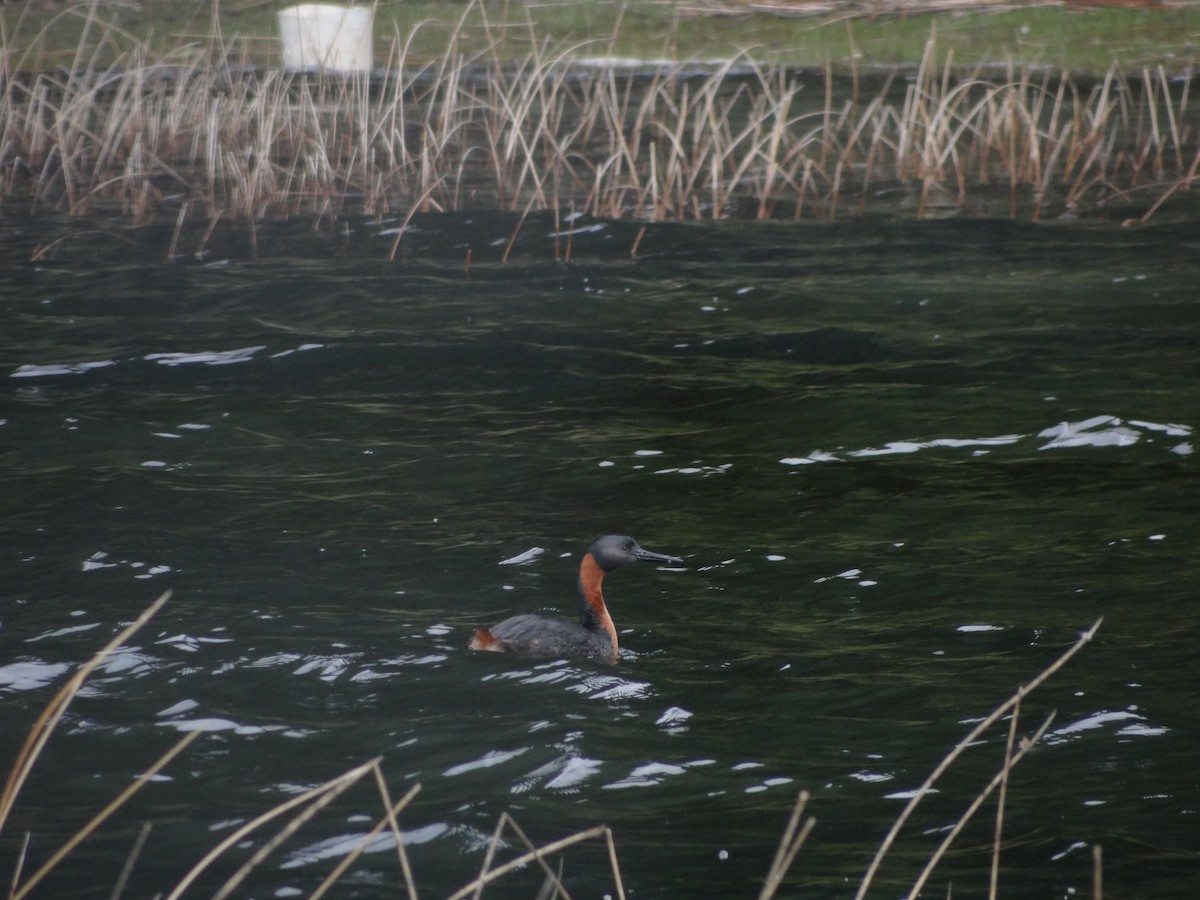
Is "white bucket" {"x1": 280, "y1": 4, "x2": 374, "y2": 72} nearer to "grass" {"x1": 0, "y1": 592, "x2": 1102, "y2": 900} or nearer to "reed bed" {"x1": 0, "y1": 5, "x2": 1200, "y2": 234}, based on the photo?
"reed bed" {"x1": 0, "y1": 5, "x2": 1200, "y2": 234}

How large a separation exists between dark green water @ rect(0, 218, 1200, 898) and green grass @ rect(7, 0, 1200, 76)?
1022 cm

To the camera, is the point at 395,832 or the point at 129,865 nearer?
the point at 129,865

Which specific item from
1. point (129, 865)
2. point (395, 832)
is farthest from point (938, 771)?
point (129, 865)

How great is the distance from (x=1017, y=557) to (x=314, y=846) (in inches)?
132

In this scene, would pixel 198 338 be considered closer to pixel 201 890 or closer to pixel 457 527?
pixel 457 527

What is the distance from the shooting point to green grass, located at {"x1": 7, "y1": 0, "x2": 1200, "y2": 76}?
21.5 meters

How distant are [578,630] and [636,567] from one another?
128 cm

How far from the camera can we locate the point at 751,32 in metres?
23.1

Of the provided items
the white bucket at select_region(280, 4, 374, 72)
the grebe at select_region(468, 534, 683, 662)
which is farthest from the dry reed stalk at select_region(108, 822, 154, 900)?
the white bucket at select_region(280, 4, 374, 72)

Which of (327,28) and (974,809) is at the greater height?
(327,28)

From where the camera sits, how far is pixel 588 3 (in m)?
24.5

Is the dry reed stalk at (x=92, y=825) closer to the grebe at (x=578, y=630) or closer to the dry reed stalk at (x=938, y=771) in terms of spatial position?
the dry reed stalk at (x=938, y=771)

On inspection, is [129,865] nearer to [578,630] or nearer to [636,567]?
[578,630]

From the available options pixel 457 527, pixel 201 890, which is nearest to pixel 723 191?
pixel 457 527
